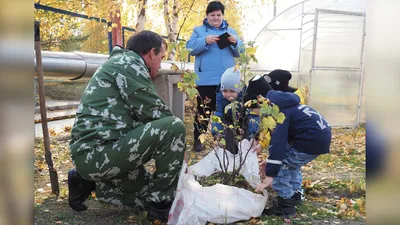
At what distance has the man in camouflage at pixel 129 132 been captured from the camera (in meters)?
2.16

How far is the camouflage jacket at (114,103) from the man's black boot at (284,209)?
0.91 metres

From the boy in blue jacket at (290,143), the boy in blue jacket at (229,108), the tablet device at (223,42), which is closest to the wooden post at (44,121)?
the boy in blue jacket at (229,108)

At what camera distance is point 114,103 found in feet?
7.34

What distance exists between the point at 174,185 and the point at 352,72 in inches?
239

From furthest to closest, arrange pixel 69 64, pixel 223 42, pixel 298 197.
→ pixel 69 64 < pixel 223 42 < pixel 298 197

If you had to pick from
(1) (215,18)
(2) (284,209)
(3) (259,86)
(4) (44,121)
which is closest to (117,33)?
(1) (215,18)

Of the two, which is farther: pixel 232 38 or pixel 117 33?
pixel 117 33

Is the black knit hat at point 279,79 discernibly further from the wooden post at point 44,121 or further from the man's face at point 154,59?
the wooden post at point 44,121

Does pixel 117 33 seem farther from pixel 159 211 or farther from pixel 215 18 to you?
pixel 159 211

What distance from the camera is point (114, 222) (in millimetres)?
2299

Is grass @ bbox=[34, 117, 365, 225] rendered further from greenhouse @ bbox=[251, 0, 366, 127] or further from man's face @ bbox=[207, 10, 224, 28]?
greenhouse @ bbox=[251, 0, 366, 127]

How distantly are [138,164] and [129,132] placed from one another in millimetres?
200

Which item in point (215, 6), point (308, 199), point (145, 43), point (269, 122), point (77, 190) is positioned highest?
point (215, 6)

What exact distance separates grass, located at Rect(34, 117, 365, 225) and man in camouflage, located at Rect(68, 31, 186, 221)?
0.66ft
